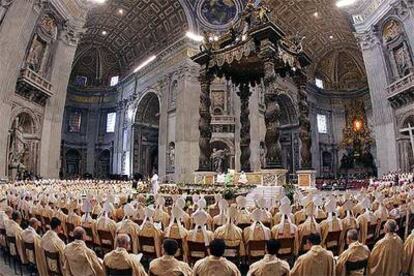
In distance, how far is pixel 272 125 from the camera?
32.0 feet

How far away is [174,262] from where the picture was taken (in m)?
2.98

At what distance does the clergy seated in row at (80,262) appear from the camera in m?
3.28

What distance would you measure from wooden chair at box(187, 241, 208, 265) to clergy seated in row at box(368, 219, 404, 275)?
6.63 ft

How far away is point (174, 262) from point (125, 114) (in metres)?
25.2

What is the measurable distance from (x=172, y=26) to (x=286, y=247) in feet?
70.0

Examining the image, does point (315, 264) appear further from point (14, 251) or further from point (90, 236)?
point (14, 251)

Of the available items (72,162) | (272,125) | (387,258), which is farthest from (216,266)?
(72,162)

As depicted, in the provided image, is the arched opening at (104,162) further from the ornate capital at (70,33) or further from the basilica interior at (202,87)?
the ornate capital at (70,33)

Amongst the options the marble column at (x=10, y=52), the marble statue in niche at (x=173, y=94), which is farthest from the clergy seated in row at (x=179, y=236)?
the marble statue in niche at (x=173, y=94)

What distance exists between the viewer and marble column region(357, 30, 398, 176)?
17.0m

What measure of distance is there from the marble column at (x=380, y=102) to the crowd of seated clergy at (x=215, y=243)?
11.4 metres

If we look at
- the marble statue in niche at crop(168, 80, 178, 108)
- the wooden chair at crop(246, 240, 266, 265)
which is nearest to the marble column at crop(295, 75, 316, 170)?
the wooden chair at crop(246, 240, 266, 265)

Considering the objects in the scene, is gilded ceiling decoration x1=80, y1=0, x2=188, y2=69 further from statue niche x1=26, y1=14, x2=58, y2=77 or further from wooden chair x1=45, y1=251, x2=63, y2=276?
wooden chair x1=45, y1=251, x2=63, y2=276

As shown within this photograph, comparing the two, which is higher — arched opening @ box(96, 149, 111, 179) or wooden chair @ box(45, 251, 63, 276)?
arched opening @ box(96, 149, 111, 179)
